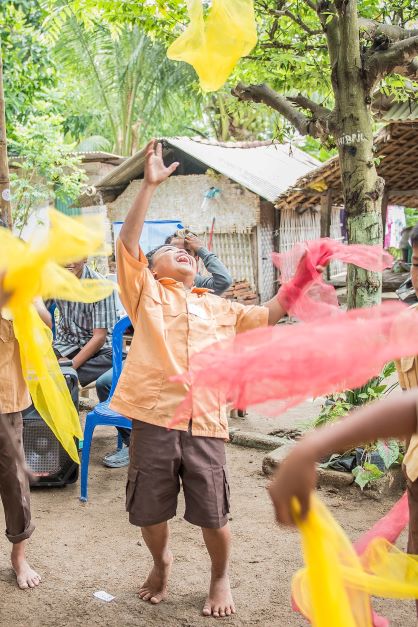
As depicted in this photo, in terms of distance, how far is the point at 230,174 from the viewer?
42.1ft

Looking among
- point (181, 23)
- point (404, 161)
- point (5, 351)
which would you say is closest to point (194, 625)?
point (5, 351)

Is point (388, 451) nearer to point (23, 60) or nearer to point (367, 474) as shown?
point (367, 474)

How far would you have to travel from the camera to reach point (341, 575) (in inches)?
67.1

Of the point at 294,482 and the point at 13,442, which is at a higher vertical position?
the point at 294,482

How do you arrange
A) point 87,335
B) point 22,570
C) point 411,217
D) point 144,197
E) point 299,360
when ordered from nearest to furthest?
point 299,360, point 144,197, point 22,570, point 87,335, point 411,217

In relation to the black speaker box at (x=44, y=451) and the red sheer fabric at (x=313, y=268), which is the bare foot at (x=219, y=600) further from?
the black speaker box at (x=44, y=451)

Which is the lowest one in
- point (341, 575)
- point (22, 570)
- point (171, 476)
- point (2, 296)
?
point (22, 570)

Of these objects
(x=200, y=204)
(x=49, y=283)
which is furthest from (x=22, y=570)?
(x=200, y=204)

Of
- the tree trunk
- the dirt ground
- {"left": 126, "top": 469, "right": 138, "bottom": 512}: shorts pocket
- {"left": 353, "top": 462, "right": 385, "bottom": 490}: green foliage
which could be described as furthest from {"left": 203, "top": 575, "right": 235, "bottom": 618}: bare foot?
the tree trunk

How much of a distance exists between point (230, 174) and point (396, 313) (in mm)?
11272

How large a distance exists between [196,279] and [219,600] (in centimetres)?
231

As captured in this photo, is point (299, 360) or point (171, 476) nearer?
point (299, 360)

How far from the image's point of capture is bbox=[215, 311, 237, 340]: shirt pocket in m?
2.96

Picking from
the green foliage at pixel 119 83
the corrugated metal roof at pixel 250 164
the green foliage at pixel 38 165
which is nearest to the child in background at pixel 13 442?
the green foliage at pixel 38 165
